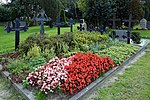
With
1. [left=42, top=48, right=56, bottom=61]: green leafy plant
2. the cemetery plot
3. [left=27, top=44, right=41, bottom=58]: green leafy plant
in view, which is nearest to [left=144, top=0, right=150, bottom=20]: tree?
the cemetery plot

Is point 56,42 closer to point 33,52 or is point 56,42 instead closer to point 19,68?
point 33,52

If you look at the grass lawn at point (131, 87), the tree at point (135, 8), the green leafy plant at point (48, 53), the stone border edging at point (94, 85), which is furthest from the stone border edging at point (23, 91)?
the tree at point (135, 8)

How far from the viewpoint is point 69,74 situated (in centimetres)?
401

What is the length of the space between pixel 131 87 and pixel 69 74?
1.39 meters

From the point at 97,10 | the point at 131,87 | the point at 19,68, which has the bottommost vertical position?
the point at 131,87

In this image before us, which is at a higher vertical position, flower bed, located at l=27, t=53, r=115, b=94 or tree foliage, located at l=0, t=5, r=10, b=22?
tree foliage, located at l=0, t=5, r=10, b=22

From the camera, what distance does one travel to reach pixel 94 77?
175 inches

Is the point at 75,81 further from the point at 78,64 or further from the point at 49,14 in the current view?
the point at 49,14

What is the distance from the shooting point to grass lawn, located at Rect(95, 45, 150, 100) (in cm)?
387

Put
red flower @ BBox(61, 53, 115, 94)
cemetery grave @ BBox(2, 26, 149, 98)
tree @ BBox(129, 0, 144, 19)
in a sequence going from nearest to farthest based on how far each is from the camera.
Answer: red flower @ BBox(61, 53, 115, 94)
cemetery grave @ BBox(2, 26, 149, 98)
tree @ BBox(129, 0, 144, 19)

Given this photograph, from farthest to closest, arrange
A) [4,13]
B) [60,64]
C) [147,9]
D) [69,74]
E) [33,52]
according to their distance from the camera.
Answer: [4,13]
[147,9]
[33,52]
[60,64]
[69,74]

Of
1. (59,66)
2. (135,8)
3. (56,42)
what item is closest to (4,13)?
(135,8)

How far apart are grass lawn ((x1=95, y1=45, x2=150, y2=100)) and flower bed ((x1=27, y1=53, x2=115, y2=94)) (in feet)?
1.41

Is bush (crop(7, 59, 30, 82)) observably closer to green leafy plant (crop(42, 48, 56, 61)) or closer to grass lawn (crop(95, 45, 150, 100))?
green leafy plant (crop(42, 48, 56, 61))
